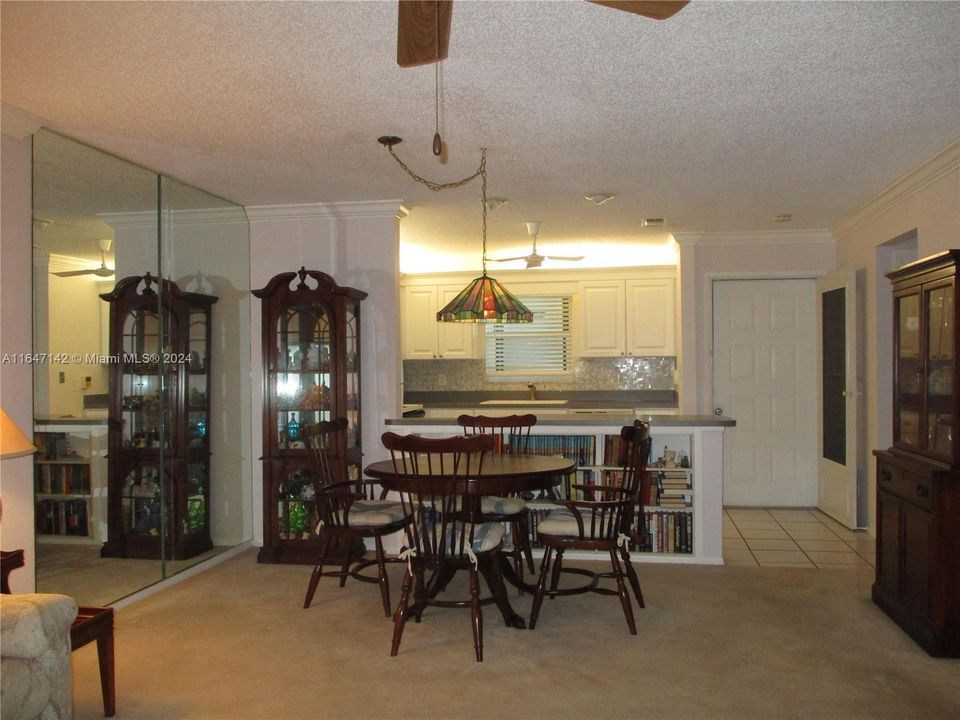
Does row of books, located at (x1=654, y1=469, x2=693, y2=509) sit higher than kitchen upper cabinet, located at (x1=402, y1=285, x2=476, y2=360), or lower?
lower

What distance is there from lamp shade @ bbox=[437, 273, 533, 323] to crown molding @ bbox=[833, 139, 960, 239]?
2404 millimetres

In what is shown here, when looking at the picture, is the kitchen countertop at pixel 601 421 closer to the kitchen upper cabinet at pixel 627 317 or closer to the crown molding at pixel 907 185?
the crown molding at pixel 907 185

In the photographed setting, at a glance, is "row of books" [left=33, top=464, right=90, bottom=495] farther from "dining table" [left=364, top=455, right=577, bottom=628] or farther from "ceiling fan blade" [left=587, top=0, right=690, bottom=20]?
"ceiling fan blade" [left=587, top=0, right=690, bottom=20]

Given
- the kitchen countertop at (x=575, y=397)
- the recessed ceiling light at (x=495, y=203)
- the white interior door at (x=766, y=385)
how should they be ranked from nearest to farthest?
the recessed ceiling light at (x=495, y=203) < the white interior door at (x=766, y=385) < the kitchen countertop at (x=575, y=397)

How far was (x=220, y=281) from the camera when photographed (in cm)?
522

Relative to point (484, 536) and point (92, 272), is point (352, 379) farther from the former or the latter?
point (484, 536)

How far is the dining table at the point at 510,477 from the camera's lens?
358 centimetres

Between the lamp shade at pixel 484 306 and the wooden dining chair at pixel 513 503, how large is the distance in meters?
0.66

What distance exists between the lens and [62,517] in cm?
373

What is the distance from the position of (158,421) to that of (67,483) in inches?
30.7

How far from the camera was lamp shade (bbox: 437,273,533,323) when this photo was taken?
4359 mm

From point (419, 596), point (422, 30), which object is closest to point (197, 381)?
point (419, 596)

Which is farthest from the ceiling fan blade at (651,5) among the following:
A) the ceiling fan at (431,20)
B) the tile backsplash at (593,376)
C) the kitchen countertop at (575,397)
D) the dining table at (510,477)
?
the tile backsplash at (593,376)

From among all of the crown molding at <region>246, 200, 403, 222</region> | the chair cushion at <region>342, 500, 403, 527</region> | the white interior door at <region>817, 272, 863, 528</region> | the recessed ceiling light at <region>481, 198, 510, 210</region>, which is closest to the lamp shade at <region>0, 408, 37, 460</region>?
the chair cushion at <region>342, 500, 403, 527</region>
